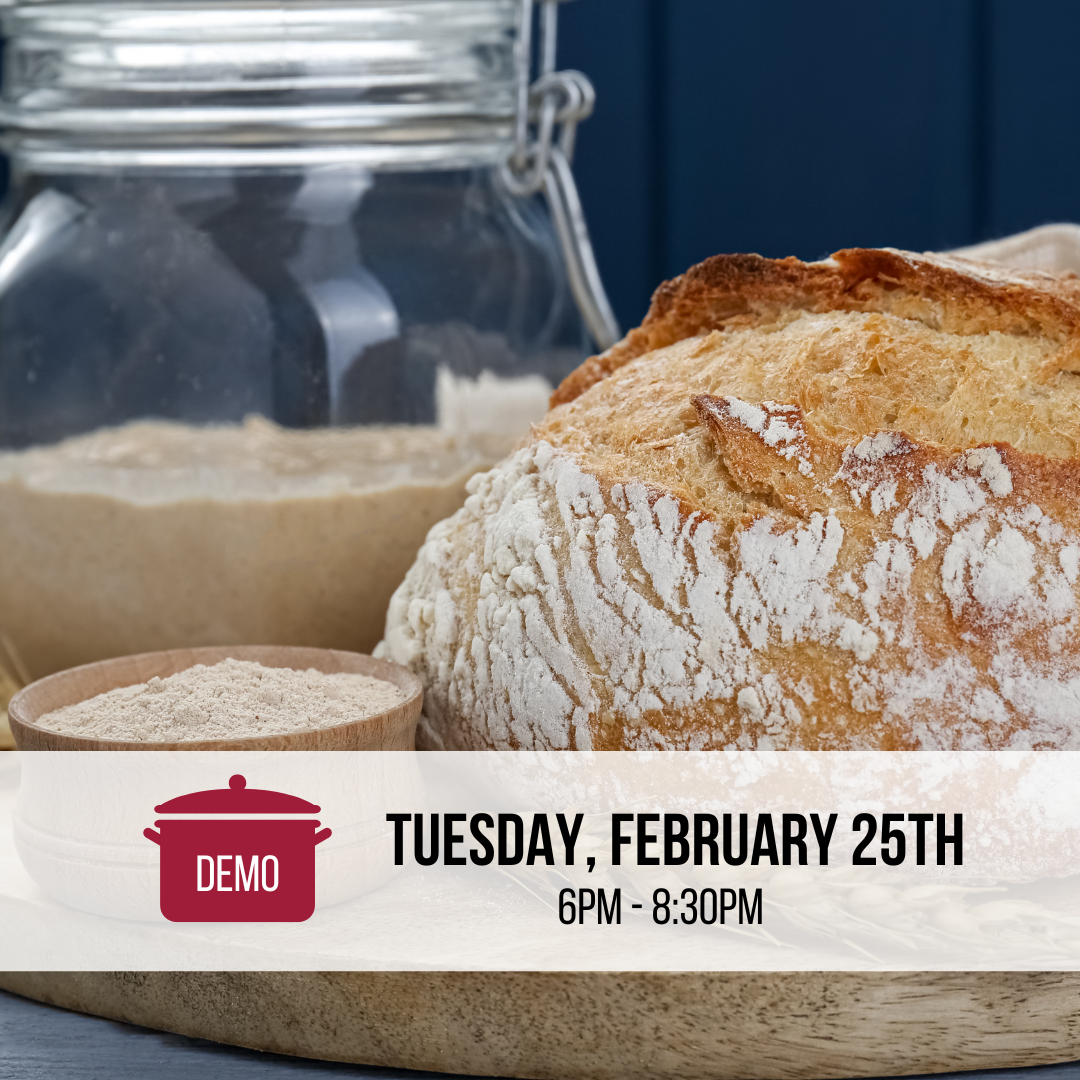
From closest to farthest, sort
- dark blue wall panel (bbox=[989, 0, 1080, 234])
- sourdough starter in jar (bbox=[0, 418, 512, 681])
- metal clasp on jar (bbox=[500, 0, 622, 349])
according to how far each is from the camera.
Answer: sourdough starter in jar (bbox=[0, 418, 512, 681])
metal clasp on jar (bbox=[500, 0, 622, 349])
dark blue wall panel (bbox=[989, 0, 1080, 234])

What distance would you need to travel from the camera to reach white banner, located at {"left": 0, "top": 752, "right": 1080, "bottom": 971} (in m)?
0.71

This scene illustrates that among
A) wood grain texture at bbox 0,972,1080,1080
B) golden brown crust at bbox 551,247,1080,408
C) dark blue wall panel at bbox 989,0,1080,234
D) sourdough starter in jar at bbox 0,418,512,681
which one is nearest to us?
wood grain texture at bbox 0,972,1080,1080

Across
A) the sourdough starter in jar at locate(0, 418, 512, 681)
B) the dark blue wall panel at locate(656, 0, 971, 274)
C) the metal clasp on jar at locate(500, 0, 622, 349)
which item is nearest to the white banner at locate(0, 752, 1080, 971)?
the sourdough starter in jar at locate(0, 418, 512, 681)

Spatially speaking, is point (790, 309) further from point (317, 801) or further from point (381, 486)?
point (317, 801)

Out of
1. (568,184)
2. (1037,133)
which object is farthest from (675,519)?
(1037,133)

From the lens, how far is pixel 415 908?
30.3 inches

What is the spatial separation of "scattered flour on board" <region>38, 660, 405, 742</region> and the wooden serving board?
5.0 inches

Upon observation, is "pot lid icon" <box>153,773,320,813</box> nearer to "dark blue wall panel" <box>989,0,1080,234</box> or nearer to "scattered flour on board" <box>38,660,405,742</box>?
"scattered flour on board" <box>38,660,405,742</box>

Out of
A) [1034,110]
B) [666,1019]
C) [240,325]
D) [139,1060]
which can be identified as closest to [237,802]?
[139,1060]

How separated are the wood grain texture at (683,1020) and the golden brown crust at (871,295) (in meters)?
0.38

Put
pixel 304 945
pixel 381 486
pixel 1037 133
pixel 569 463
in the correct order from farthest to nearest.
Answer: pixel 1037 133
pixel 381 486
pixel 569 463
pixel 304 945

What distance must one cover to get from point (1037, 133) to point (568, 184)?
1.02m

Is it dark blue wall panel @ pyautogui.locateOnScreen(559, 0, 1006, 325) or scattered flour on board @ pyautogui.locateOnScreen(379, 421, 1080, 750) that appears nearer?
scattered flour on board @ pyautogui.locateOnScreen(379, 421, 1080, 750)

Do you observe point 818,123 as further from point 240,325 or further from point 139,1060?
point 139,1060
